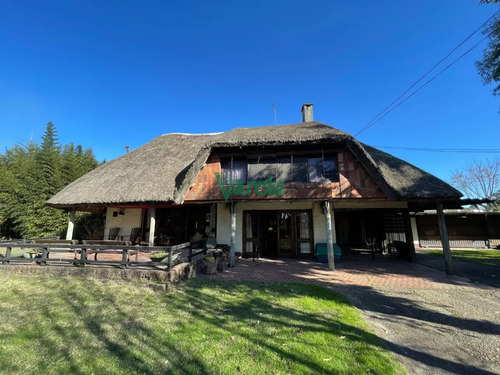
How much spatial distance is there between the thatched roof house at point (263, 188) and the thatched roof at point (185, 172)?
1.6 inches

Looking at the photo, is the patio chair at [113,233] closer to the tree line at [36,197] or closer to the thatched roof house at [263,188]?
the thatched roof house at [263,188]

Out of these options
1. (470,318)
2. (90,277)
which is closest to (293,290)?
(470,318)

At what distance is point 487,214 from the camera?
16922 mm

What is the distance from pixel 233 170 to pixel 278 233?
414 cm

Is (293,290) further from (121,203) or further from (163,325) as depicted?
(121,203)

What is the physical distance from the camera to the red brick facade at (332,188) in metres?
9.05

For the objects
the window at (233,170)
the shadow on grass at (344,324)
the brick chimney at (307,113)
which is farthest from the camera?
the brick chimney at (307,113)

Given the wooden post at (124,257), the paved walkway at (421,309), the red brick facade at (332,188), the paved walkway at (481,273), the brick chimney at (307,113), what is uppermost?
the brick chimney at (307,113)

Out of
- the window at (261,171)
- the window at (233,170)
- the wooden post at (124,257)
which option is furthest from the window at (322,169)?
the wooden post at (124,257)

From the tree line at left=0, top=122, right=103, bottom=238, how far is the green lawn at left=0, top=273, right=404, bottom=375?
12.2 m

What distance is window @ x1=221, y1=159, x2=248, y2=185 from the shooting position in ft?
32.8

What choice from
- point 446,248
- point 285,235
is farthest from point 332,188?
point 446,248

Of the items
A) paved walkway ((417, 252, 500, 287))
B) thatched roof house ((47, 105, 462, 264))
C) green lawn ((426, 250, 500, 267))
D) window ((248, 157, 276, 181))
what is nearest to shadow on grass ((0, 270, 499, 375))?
thatched roof house ((47, 105, 462, 264))

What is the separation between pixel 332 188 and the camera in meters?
9.23
